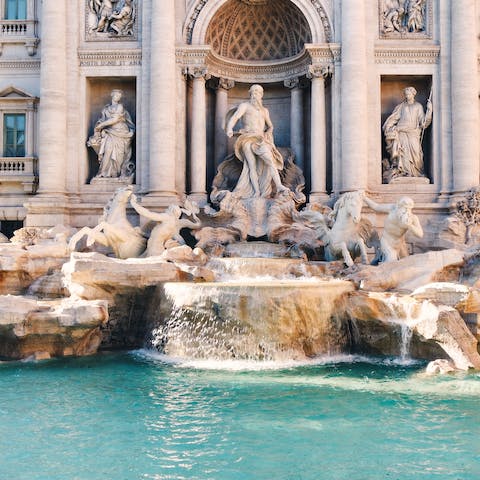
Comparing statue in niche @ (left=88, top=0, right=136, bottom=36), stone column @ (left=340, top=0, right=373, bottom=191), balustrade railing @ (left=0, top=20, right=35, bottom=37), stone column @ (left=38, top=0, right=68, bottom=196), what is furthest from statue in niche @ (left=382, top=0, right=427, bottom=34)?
balustrade railing @ (left=0, top=20, right=35, bottom=37)

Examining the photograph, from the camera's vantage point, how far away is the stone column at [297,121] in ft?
58.5

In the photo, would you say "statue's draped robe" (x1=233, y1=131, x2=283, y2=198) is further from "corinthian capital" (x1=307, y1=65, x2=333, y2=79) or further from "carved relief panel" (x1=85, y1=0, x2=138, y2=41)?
"carved relief panel" (x1=85, y1=0, x2=138, y2=41)

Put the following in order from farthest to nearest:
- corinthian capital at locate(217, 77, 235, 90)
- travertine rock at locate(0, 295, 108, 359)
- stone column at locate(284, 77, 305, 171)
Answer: corinthian capital at locate(217, 77, 235, 90), stone column at locate(284, 77, 305, 171), travertine rock at locate(0, 295, 108, 359)

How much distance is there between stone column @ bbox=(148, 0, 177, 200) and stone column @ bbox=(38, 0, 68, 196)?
96.9 inches

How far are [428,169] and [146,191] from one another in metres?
7.91

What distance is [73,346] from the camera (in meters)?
10.6

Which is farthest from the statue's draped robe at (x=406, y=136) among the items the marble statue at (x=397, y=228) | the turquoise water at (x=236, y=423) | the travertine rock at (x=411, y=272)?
the turquoise water at (x=236, y=423)

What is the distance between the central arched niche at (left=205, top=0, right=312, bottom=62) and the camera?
17.5m

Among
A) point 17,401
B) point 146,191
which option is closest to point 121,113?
point 146,191

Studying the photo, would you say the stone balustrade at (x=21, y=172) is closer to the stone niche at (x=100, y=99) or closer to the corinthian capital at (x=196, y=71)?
the stone niche at (x=100, y=99)

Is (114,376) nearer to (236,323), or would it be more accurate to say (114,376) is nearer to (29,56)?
(236,323)

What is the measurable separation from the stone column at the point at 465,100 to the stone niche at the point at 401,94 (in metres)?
0.87

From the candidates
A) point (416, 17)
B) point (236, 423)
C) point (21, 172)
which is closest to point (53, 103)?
point (21, 172)

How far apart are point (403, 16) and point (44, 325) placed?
13045mm
